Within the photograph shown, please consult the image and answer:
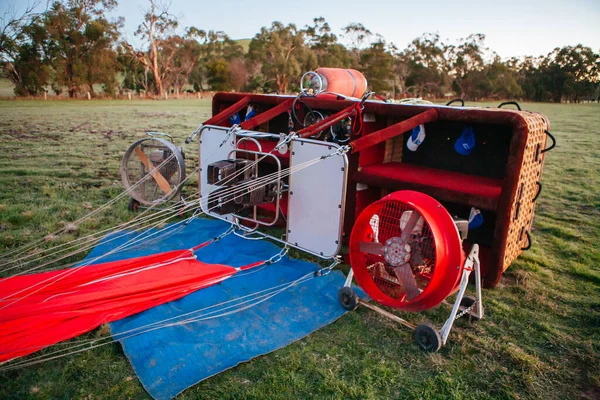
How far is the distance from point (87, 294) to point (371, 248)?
7.41ft

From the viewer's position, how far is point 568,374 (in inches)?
107

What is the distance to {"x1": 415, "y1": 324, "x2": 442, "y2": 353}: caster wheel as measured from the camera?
9.43 feet

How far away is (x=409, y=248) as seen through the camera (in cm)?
290

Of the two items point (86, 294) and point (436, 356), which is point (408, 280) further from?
point (86, 294)

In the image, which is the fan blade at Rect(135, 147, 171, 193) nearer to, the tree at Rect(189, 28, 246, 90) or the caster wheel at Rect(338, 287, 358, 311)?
the caster wheel at Rect(338, 287, 358, 311)

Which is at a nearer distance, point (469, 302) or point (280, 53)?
point (469, 302)

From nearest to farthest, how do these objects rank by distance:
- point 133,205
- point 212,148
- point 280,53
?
point 212,148, point 133,205, point 280,53

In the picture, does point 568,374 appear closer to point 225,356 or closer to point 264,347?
point 264,347

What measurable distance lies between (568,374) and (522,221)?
1.64 meters

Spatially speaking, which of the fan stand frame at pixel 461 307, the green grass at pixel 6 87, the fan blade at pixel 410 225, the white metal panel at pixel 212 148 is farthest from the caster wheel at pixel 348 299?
the green grass at pixel 6 87

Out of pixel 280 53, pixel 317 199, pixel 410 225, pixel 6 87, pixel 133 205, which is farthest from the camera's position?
pixel 280 53

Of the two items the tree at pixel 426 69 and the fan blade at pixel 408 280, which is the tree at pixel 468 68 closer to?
the tree at pixel 426 69

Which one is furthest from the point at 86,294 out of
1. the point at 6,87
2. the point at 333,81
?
the point at 6,87

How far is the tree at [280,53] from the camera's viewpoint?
52.6 metres
